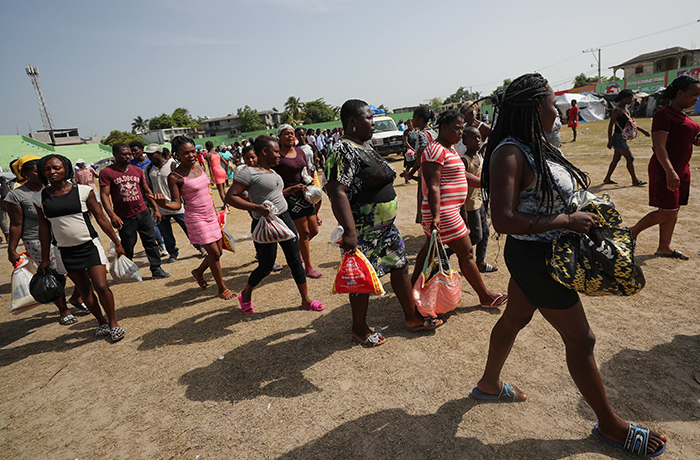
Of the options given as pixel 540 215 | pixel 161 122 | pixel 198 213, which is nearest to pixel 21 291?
pixel 198 213

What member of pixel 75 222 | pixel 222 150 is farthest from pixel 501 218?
pixel 222 150

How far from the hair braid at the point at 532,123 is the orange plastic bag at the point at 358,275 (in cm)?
140

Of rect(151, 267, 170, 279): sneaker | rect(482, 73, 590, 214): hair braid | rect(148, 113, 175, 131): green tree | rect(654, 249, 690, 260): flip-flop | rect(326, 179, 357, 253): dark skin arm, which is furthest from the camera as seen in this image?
rect(148, 113, 175, 131): green tree

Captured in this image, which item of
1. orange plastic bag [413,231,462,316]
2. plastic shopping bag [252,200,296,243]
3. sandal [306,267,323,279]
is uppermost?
plastic shopping bag [252,200,296,243]

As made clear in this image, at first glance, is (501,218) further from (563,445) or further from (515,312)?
(563,445)

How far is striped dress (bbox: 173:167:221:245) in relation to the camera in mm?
4695

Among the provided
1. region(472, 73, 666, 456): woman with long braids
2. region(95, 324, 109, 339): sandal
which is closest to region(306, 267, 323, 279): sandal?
region(95, 324, 109, 339): sandal

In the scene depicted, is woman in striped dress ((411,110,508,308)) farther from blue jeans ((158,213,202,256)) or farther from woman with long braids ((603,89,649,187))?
woman with long braids ((603,89,649,187))

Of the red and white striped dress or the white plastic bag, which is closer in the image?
the red and white striped dress

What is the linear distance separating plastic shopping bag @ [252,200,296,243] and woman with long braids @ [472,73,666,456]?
2.39 meters

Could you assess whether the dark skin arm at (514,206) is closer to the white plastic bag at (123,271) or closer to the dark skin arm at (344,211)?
the dark skin arm at (344,211)

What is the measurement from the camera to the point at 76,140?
212 feet

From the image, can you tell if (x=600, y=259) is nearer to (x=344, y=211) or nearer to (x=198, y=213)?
(x=344, y=211)

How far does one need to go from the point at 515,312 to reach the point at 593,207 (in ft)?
2.48
